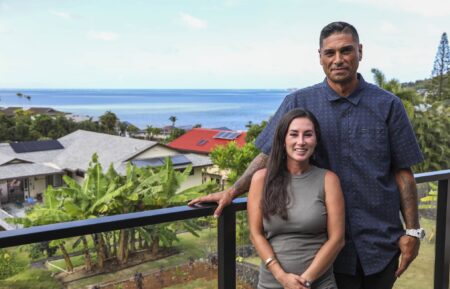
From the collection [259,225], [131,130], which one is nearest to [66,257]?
[259,225]

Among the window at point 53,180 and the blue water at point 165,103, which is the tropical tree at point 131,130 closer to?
the blue water at point 165,103

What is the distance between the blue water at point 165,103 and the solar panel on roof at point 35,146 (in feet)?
110

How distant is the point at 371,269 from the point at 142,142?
39.0 meters

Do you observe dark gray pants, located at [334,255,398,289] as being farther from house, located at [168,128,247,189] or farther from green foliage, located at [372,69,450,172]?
house, located at [168,128,247,189]

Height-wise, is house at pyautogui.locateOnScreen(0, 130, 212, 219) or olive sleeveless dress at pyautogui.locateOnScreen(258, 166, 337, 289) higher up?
olive sleeveless dress at pyautogui.locateOnScreen(258, 166, 337, 289)

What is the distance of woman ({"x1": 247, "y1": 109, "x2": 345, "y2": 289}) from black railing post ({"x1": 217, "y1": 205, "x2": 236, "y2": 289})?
7.2 inches

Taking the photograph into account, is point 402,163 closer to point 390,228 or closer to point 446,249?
point 390,228

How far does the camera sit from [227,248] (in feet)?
5.51

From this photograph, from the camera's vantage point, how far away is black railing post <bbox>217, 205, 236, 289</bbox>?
164 cm

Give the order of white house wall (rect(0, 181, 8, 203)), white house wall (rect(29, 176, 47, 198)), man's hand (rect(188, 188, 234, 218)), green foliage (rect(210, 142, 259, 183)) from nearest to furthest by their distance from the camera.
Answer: man's hand (rect(188, 188, 234, 218)) → green foliage (rect(210, 142, 259, 183)) → white house wall (rect(0, 181, 8, 203)) → white house wall (rect(29, 176, 47, 198))

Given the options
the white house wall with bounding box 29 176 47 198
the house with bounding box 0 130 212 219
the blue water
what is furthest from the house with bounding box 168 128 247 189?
the blue water

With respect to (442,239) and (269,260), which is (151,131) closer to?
(442,239)

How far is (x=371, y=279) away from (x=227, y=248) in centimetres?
52

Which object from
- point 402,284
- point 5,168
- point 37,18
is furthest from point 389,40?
point 402,284
